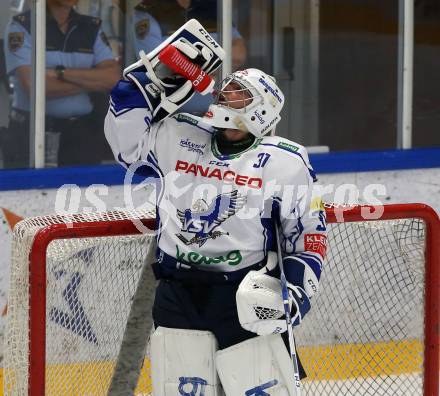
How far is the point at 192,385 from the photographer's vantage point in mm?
3127

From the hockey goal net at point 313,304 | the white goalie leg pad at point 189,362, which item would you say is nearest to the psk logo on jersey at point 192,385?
the white goalie leg pad at point 189,362

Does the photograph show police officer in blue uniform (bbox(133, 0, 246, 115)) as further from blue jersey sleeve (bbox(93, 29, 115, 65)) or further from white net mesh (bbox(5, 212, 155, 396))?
white net mesh (bbox(5, 212, 155, 396))

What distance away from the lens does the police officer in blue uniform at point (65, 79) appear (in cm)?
485

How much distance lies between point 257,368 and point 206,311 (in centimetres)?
20

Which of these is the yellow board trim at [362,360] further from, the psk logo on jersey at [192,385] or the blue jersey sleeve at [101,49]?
the blue jersey sleeve at [101,49]

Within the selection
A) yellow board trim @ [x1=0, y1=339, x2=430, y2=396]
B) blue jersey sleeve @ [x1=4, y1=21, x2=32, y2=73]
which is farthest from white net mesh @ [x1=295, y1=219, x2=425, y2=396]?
blue jersey sleeve @ [x1=4, y1=21, x2=32, y2=73]

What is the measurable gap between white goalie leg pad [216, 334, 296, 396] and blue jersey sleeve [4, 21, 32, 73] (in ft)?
6.98

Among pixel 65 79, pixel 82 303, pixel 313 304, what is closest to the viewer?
pixel 82 303

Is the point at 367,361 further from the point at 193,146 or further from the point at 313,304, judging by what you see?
the point at 193,146

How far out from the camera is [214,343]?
3.14 metres

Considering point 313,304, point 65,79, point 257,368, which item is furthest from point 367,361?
point 65,79

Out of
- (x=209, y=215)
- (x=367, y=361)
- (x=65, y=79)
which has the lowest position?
(x=367, y=361)

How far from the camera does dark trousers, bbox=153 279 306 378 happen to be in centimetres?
314

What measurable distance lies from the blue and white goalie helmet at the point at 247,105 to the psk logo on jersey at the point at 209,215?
0.62 ft
